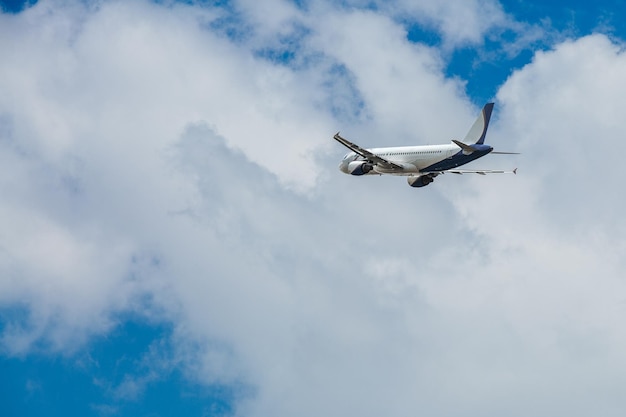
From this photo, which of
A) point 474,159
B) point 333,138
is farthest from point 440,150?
point 333,138

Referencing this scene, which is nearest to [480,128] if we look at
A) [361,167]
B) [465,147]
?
[465,147]

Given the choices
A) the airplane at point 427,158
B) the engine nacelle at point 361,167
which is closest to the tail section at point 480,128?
the airplane at point 427,158

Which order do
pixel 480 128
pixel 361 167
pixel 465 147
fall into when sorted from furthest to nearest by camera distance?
pixel 361 167 < pixel 480 128 < pixel 465 147

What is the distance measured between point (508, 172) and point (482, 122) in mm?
8645

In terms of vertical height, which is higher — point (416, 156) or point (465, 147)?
point (416, 156)

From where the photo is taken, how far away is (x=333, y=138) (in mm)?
Answer: 178250

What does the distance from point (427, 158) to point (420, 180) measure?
15.7 ft

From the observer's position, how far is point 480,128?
192 m

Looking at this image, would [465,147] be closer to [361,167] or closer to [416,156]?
[416,156]

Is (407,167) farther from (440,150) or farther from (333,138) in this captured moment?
(333,138)

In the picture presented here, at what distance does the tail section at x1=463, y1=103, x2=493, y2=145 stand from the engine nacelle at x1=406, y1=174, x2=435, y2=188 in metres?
7.95

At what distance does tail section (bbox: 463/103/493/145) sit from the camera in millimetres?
191500

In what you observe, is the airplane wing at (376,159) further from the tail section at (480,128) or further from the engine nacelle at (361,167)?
the tail section at (480,128)

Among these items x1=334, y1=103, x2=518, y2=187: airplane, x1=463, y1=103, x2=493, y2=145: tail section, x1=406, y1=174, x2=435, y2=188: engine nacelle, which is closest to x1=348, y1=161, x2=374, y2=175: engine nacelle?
x1=334, y1=103, x2=518, y2=187: airplane
